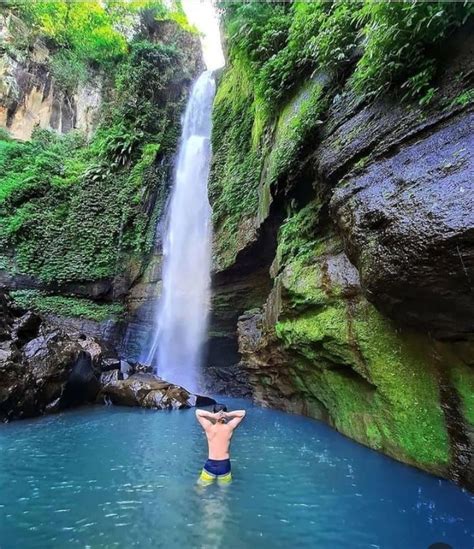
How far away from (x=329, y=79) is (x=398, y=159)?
3.39 metres

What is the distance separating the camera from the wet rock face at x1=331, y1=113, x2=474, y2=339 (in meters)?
3.96

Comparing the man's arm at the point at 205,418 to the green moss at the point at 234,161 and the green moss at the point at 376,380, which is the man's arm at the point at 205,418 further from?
the green moss at the point at 234,161

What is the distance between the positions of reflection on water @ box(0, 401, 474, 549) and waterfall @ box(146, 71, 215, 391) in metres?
7.87

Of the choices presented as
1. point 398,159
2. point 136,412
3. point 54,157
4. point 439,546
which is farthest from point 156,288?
point 439,546

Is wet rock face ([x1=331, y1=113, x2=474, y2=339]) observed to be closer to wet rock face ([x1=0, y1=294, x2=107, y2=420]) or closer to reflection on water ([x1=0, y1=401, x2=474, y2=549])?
reflection on water ([x1=0, y1=401, x2=474, y2=549])

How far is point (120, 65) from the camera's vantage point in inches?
939

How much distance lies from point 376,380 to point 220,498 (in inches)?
113

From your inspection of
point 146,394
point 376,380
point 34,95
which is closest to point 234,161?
point 146,394

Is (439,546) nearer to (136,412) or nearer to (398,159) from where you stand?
(398,159)

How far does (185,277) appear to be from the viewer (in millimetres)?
15789

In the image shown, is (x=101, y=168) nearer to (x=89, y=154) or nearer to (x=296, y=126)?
(x=89, y=154)

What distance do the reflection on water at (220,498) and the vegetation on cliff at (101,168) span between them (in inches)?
443

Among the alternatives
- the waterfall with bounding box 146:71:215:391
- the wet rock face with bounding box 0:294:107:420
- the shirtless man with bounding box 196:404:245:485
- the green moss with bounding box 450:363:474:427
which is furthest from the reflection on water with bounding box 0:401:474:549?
the waterfall with bounding box 146:71:215:391

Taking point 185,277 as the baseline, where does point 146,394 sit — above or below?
below
